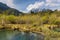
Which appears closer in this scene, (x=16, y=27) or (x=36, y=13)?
(x=16, y=27)

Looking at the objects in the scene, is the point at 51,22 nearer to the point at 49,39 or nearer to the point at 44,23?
the point at 44,23

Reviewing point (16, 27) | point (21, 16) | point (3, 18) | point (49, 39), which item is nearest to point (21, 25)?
point (16, 27)

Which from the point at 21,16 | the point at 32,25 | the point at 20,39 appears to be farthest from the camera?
the point at 21,16

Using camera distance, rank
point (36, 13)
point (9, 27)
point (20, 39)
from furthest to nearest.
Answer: point (36, 13)
point (9, 27)
point (20, 39)

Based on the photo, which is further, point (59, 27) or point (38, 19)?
point (38, 19)

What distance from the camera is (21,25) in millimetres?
18312

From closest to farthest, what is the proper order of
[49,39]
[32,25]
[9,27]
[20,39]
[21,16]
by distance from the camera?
[49,39] < [20,39] < [32,25] < [9,27] < [21,16]

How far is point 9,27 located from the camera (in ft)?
62.0

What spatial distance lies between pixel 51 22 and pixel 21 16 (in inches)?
133

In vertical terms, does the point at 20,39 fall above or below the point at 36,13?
below

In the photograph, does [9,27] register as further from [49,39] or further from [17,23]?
[49,39]

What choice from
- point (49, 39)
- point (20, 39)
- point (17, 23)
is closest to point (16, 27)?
point (17, 23)

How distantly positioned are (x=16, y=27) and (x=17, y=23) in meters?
0.50

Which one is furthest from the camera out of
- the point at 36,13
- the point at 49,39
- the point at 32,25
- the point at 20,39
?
the point at 36,13
